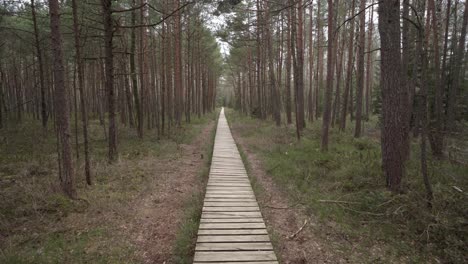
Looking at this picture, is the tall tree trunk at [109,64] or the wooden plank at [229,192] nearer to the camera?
the wooden plank at [229,192]

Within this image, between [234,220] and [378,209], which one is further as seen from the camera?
[378,209]

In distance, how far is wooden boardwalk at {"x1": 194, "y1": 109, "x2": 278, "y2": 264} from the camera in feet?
12.7

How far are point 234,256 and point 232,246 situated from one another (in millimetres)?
270

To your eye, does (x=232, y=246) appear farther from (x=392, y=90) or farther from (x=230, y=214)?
(x=392, y=90)

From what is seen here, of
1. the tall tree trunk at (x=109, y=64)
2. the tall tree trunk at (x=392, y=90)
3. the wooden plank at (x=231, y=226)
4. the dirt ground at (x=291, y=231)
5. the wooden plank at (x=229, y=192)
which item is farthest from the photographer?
the tall tree trunk at (x=109, y=64)

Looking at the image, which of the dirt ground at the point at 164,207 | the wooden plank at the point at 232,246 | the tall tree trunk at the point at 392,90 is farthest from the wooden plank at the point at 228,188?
the tall tree trunk at the point at 392,90

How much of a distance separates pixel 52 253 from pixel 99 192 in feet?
8.23

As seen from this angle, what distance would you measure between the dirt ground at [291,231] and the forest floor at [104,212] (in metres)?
1.56

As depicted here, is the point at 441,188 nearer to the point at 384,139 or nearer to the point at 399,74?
the point at 384,139

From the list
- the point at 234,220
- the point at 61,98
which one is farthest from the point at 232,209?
the point at 61,98

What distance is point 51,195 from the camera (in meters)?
5.83

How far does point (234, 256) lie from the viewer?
388 cm

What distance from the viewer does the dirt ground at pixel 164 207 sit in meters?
4.46

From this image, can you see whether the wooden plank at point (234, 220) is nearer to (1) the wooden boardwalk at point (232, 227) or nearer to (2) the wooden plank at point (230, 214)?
(1) the wooden boardwalk at point (232, 227)
